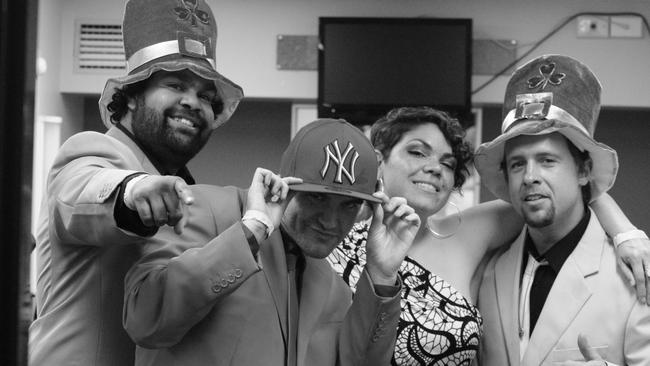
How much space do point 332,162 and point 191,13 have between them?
59 centimetres

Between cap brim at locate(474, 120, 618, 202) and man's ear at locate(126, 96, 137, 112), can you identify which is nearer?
man's ear at locate(126, 96, 137, 112)

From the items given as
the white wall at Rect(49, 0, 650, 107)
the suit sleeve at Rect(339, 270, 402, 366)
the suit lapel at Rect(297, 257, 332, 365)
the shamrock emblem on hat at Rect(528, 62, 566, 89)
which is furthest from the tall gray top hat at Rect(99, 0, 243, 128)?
the white wall at Rect(49, 0, 650, 107)

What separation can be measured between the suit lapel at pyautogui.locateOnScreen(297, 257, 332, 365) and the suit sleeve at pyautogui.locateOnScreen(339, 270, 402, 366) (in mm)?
68

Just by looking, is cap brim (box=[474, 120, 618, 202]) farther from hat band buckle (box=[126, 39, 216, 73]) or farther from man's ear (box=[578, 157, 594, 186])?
hat band buckle (box=[126, 39, 216, 73])

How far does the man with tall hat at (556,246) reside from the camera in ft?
6.73

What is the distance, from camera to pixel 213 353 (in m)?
1.46

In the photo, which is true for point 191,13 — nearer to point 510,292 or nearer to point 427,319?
point 427,319

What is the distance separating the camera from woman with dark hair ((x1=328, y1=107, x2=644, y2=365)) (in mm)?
2035

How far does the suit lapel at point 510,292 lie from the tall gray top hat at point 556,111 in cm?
24

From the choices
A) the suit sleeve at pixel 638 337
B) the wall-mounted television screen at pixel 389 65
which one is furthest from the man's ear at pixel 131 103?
the wall-mounted television screen at pixel 389 65

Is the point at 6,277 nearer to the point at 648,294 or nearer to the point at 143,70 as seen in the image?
the point at 143,70

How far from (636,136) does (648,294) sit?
4313mm

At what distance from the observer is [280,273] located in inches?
62.2

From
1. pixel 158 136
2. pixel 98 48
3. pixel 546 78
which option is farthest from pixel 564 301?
pixel 98 48
